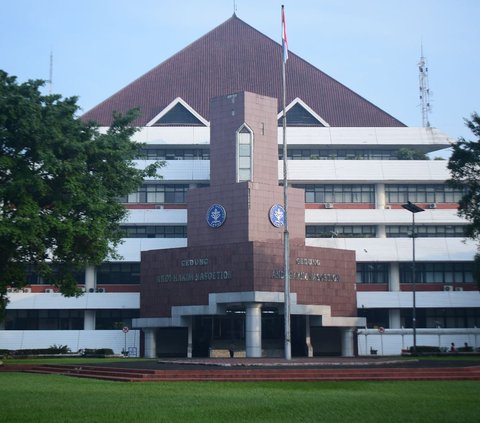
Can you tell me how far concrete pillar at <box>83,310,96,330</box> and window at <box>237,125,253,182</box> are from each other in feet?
66.6

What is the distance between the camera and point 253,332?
5216 cm

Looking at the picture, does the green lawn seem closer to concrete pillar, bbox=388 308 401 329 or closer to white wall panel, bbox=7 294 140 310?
white wall panel, bbox=7 294 140 310

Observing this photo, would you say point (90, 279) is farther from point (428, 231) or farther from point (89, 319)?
point (428, 231)

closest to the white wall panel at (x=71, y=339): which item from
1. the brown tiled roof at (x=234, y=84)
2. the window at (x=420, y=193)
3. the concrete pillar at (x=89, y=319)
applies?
the concrete pillar at (x=89, y=319)

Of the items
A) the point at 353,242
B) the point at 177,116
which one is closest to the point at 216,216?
the point at 353,242

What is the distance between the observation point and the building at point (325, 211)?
67.7 metres

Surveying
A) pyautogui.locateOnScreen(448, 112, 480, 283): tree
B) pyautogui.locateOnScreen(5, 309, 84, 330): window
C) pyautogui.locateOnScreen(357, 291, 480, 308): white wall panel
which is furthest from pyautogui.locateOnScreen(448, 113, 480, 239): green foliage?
pyautogui.locateOnScreen(5, 309, 84, 330): window

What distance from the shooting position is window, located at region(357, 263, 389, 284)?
230 ft

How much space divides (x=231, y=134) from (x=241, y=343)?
14542 mm

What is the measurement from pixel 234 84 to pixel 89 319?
25627 mm

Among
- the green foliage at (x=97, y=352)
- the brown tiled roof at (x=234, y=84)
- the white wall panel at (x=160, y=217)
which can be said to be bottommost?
the green foliage at (x=97, y=352)

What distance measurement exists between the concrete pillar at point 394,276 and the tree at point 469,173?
1601cm

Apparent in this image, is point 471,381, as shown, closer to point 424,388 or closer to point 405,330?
point 424,388

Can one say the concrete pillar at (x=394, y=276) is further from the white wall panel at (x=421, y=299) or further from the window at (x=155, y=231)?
the window at (x=155, y=231)
